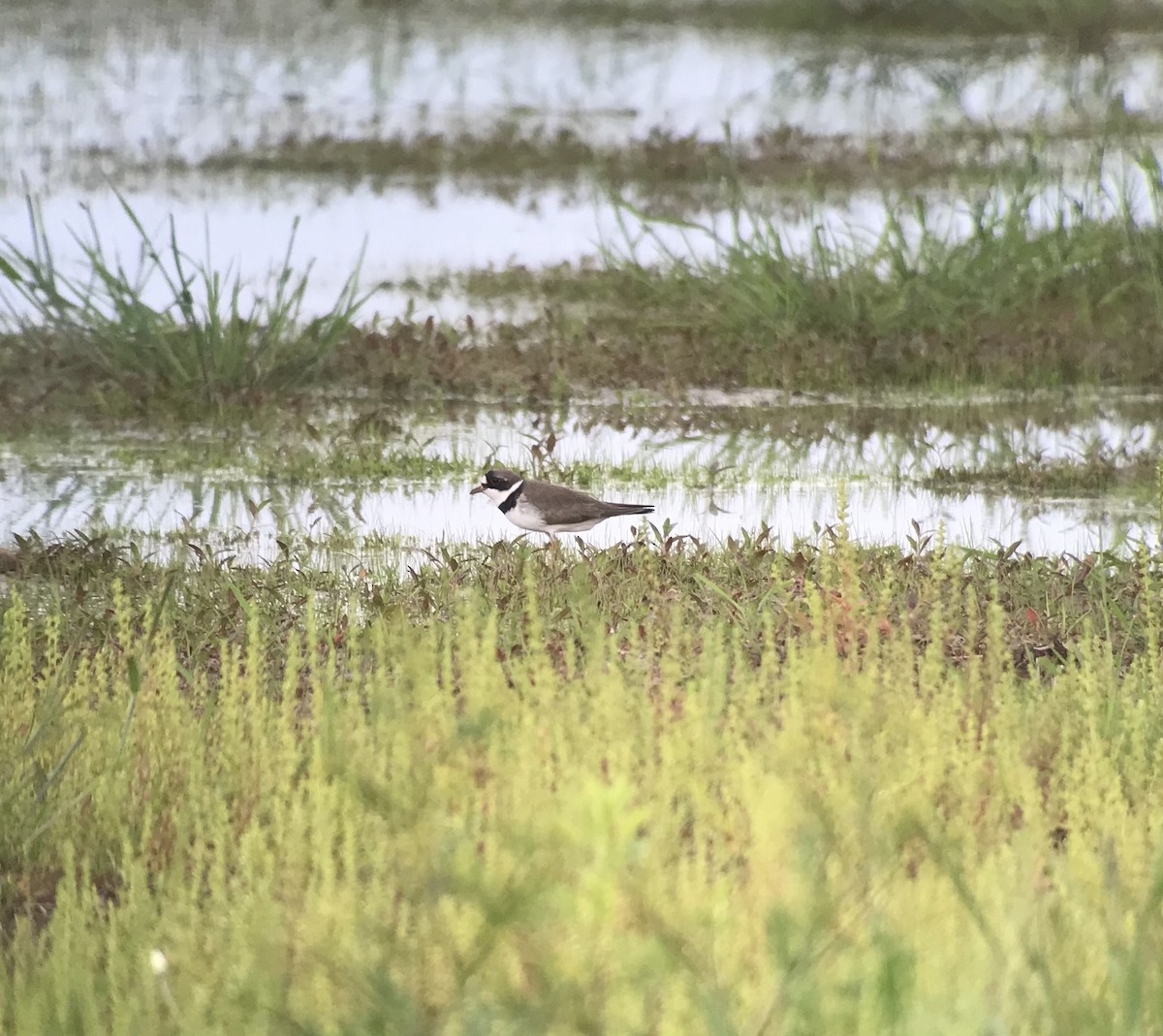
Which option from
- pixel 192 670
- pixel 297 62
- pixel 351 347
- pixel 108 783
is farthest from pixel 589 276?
pixel 108 783

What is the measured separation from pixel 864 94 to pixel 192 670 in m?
20.3

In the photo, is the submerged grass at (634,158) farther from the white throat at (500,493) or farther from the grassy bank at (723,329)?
the white throat at (500,493)

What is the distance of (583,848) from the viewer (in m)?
3.40

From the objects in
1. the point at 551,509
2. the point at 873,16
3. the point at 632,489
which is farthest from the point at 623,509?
the point at 873,16

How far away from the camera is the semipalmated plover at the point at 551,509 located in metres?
7.77

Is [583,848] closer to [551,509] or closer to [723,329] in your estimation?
[551,509]

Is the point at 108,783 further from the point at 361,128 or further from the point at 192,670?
the point at 361,128

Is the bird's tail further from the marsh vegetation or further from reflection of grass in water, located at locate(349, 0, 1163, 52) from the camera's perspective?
reflection of grass in water, located at locate(349, 0, 1163, 52)

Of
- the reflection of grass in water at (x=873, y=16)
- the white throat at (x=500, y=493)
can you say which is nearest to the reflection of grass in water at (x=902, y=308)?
the white throat at (x=500, y=493)

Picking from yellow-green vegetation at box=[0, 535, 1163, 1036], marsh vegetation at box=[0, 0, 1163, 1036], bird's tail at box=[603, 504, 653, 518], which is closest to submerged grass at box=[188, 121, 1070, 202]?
marsh vegetation at box=[0, 0, 1163, 1036]

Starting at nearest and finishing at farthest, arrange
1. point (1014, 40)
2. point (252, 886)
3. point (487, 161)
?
point (252, 886) → point (487, 161) → point (1014, 40)

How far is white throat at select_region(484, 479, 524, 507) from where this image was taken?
26.6 ft

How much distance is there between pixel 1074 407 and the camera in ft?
43.5

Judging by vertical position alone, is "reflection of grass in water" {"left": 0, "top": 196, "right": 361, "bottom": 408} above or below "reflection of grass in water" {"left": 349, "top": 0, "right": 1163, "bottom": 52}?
below
